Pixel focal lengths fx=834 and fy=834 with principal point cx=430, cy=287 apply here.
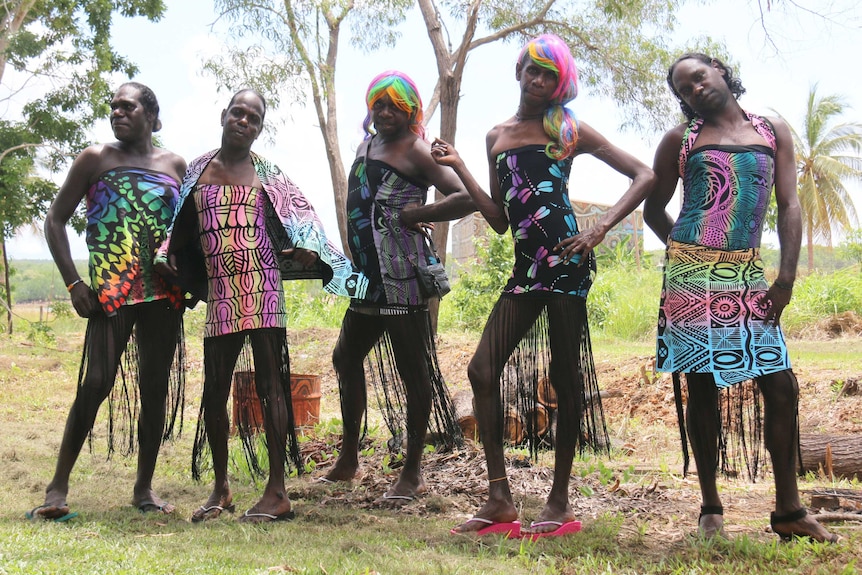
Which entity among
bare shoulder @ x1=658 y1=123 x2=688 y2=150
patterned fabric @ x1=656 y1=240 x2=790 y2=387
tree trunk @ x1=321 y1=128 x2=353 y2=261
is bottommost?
patterned fabric @ x1=656 y1=240 x2=790 y2=387

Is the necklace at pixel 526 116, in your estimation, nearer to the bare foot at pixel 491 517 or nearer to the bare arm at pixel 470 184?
the bare arm at pixel 470 184

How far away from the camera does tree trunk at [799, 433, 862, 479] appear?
15.7ft

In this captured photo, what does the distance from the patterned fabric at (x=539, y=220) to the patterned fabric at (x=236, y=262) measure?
1.13 m

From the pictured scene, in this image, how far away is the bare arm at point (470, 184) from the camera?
11.8 feet

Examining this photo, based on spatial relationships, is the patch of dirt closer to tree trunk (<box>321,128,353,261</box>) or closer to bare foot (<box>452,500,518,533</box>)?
bare foot (<box>452,500,518,533</box>)

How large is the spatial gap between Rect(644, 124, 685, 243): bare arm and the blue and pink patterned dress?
0.11 meters

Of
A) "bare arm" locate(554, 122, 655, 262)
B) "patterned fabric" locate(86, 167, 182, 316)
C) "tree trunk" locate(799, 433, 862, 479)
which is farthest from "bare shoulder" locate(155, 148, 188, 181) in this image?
"tree trunk" locate(799, 433, 862, 479)

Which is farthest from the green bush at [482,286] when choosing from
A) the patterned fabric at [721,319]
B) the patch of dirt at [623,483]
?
the patterned fabric at [721,319]

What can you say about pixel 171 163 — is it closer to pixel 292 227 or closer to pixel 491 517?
pixel 292 227

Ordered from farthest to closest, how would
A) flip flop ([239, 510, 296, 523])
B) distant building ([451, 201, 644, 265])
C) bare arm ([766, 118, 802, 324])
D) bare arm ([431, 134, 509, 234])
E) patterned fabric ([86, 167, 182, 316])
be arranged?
distant building ([451, 201, 644, 265])
patterned fabric ([86, 167, 182, 316])
flip flop ([239, 510, 296, 523])
bare arm ([431, 134, 509, 234])
bare arm ([766, 118, 802, 324])

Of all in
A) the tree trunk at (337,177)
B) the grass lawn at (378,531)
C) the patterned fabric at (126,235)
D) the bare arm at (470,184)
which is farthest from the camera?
the tree trunk at (337,177)

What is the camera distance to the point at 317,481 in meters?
4.62

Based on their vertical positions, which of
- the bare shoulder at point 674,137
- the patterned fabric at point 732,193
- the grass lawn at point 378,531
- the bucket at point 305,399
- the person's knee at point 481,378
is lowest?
the grass lawn at point 378,531

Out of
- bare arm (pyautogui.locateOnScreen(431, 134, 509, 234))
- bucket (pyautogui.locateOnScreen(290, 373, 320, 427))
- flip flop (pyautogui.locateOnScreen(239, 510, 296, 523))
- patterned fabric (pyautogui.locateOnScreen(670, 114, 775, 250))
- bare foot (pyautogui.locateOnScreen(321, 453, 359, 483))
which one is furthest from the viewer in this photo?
bucket (pyautogui.locateOnScreen(290, 373, 320, 427))
